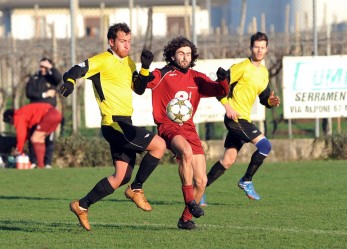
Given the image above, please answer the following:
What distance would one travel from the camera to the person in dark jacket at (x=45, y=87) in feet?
63.9

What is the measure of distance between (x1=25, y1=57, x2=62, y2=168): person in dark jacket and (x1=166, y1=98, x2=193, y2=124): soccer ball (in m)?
9.01

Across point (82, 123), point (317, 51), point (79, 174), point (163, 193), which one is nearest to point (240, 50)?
point (317, 51)

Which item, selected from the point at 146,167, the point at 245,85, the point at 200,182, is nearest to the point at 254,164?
the point at 245,85

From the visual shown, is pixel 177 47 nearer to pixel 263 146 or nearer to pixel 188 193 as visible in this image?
pixel 188 193

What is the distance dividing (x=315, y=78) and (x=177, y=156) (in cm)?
964

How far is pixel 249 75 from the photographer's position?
13523 millimetres

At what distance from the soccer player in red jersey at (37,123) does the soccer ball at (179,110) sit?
348 inches

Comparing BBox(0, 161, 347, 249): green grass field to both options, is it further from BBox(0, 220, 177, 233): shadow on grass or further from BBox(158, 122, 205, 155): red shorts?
BBox(158, 122, 205, 155): red shorts

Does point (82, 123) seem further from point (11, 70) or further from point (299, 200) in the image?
point (299, 200)

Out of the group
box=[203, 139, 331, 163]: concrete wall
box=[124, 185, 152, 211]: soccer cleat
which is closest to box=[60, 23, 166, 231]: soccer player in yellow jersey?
box=[124, 185, 152, 211]: soccer cleat

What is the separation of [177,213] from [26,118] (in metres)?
7.84

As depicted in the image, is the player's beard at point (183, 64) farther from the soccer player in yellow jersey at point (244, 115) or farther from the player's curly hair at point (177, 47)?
the soccer player in yellow jersey at point (244, 115)

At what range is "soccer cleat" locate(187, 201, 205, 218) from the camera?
33.1 ft

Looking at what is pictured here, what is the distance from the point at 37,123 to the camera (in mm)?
19375
